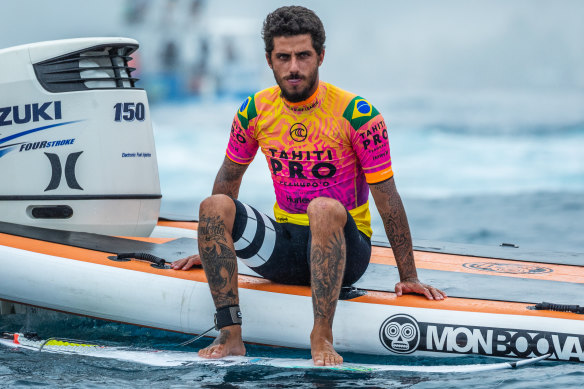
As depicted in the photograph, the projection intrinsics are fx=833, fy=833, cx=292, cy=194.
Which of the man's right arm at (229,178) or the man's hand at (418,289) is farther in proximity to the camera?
the man's right arm at (229,178)

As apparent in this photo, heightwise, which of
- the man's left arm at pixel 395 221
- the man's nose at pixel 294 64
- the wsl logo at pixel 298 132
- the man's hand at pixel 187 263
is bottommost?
the man's hand at pixel 187 263

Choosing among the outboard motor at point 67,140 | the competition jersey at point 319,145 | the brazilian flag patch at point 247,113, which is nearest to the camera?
the competition jersey at point 319,145

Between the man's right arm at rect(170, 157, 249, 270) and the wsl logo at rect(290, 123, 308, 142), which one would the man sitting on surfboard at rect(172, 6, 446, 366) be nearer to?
the wsl logo at rect(290, 123, 308, 142)

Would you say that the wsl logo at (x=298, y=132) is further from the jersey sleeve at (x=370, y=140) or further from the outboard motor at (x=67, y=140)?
the outboard motor at (x=67, y=140)

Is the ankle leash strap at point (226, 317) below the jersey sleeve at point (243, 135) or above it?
below

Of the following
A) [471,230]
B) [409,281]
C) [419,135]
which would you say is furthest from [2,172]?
[419,135]

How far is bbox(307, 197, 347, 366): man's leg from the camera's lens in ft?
9.72

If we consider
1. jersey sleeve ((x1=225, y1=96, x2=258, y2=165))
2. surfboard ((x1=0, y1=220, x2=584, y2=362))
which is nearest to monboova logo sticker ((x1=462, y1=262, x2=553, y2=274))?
surfboard ((x1=0, y1=220, x2=584, y2=362))

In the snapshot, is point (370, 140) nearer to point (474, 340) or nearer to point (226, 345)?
point (474, 340)

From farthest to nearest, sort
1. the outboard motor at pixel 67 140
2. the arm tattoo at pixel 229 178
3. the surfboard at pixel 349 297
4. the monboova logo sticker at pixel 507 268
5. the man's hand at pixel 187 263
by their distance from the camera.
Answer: the outboard motor at pixel 67 140 → the monboova logo sticker at pixel 507 268 → the man's hand at pixel 187 263 → the arm tattoo at pixel 229 178 → the surfboard at pixel 349 297

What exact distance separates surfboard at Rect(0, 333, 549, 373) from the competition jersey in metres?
0.57

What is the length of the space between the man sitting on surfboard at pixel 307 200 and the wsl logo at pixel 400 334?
0.53 feet

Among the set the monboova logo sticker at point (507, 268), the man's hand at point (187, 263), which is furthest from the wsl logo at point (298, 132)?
the monboova logo sticker at point (507, 268)

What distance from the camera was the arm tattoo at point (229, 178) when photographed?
138 inches
